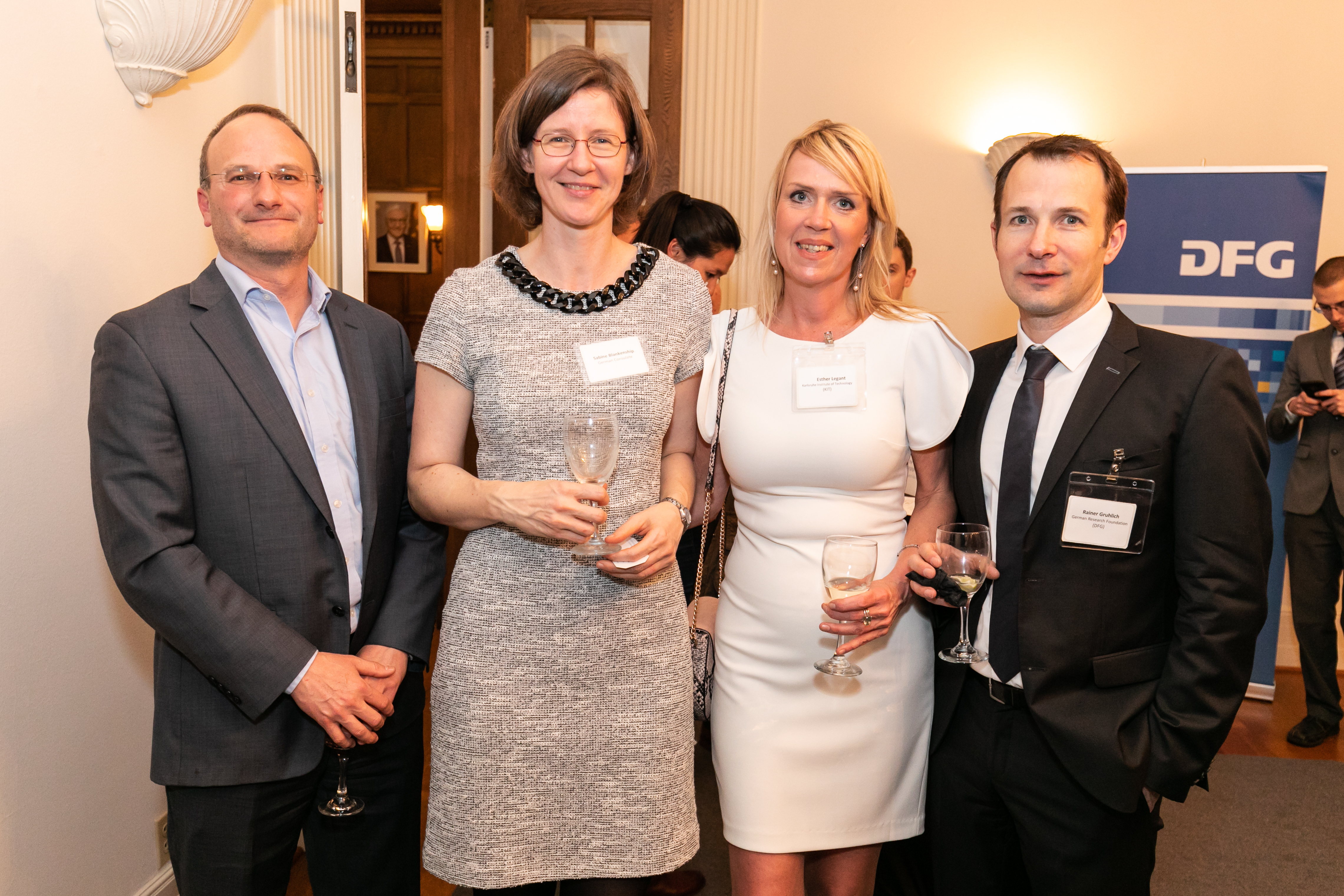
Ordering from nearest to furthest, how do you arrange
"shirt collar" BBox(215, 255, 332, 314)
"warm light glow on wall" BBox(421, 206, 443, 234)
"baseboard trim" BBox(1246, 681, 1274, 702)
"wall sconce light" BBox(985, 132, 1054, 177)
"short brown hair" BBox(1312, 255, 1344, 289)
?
"shirt collar" BBox(215, 255, 332, 314)
"short brown hair" BBox(1312, 255, 1344, 289)
"baseboard trim" BBox(1246, 681, 1274, 702)
"wall sconce light" BBox(985, 132, 1054, 177)
"warm light glow on wall" BBox(421, 206, 443, 234)

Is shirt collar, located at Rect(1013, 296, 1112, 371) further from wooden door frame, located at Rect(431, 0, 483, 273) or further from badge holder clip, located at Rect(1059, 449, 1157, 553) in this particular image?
wooden door frame, located at Rect(431, 0, 483, 273)

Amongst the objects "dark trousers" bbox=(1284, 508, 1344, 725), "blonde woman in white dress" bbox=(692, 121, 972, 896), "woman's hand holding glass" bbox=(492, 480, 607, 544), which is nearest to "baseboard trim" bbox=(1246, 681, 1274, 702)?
"dark trousers" bbox=(1284, 508, 1344, 725)

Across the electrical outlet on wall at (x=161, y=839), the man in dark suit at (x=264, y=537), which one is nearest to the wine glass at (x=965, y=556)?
the man in dark suit at (x=264, y=537)

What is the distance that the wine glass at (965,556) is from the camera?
1.80 meters

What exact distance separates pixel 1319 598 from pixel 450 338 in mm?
4654

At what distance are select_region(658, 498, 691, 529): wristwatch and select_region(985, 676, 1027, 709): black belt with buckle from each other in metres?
0.70

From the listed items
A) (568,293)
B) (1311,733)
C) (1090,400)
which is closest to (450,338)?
(568,293)

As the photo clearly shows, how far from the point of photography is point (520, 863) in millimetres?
1789

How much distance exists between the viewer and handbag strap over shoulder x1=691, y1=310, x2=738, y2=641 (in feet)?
6.84

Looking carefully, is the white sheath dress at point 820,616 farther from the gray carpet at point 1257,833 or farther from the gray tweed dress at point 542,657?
the gray carpet at point 1257,833

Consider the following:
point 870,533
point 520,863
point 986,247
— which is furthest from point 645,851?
point 986,247

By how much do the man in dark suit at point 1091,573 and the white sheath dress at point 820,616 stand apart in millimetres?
131

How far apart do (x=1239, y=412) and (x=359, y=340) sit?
1.79 m

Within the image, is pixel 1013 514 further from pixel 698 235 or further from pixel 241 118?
pixel 698 235
